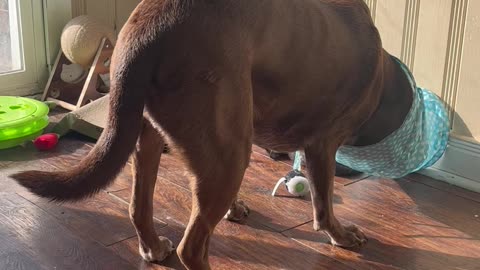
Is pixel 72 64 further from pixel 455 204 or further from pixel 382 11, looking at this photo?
pixel 455 204

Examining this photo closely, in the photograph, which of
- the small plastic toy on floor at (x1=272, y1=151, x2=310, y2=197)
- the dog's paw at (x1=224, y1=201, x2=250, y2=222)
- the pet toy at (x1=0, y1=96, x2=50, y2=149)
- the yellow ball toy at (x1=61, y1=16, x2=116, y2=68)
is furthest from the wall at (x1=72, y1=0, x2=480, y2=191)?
the pet toy at (x1=0, y1=96, x2=50, y2=149)

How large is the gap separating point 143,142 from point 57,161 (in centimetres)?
92

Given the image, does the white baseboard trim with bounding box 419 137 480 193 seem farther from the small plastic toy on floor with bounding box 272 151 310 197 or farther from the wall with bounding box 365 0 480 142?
the small plastic toy on floor with bounding box 272 151 310 197

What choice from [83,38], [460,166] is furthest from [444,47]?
[83,38]

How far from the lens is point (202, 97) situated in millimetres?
1407

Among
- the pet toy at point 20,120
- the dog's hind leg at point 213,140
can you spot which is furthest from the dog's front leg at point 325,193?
the pet toy at point 20,120

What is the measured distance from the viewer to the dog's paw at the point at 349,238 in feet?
6.33

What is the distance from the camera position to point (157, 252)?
1.82 metres

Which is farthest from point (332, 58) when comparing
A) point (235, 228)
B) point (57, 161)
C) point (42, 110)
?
point (42, 110)

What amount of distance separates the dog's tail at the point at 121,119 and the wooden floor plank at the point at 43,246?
478mm

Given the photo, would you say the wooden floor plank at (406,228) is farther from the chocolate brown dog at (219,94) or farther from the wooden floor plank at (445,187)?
the chocolate brown dog at (219,94)

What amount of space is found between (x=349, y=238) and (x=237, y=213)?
1.17 feet

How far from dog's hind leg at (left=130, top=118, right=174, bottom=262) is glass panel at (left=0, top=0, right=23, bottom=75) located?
1616 mm

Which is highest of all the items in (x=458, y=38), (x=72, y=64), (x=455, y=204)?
(x=458, y=38)
